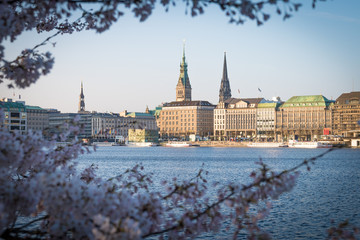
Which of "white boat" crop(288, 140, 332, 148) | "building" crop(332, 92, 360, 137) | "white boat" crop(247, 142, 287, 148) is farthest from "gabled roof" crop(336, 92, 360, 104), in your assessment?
"white boat" crop(247, 142, 287, 148)

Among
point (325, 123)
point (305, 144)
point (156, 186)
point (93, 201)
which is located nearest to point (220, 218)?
point (93, 201)

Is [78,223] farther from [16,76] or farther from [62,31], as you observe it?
[62,31]

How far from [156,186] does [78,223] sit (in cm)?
3682

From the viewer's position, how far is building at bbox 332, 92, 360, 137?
178 meters

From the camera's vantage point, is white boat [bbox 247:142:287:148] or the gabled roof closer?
the gabled roof

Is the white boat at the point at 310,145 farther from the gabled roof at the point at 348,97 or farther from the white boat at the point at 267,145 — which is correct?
the gabled roof at the point at 348,97

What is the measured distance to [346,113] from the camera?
181 metres

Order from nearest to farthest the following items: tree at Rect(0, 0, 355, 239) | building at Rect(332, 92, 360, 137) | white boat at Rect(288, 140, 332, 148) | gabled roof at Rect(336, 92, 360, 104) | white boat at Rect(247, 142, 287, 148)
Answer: tree at Rect(0, 0, 355, 239)
white boat at Rect(288, 140, 332, 148)
building at Rect(332, 92, 360, 137)
gabled roof at Rect(336, 92, 360, 104)
white boat at Rect(247, 142, 287, 148)

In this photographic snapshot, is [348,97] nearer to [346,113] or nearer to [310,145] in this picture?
[346,113]

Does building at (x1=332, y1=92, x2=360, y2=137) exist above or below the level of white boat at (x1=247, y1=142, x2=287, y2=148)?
above

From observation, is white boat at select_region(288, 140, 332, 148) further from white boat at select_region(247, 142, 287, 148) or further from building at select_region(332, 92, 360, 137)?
building at select_region(332, 92, 360, 137)

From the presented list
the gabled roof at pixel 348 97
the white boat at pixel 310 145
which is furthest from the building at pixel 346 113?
the white boat at pixel 310 145

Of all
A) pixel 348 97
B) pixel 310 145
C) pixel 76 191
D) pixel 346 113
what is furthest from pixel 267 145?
pixel 76 191

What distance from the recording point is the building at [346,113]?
17762 cm
